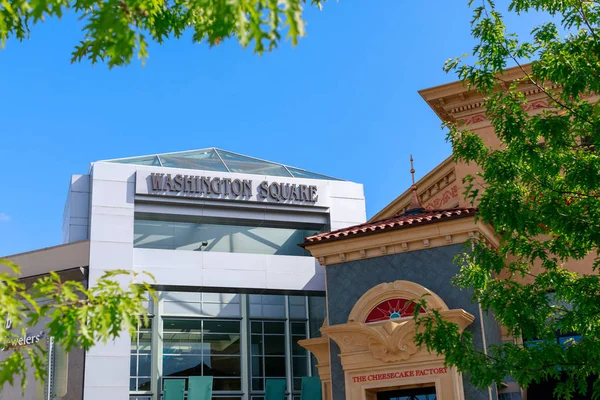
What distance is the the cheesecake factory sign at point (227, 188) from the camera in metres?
26.0

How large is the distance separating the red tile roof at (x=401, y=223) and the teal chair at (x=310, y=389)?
9.65m

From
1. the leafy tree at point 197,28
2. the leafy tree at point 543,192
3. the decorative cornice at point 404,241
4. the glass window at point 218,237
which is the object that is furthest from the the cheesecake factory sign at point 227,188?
the leafy tree at point 197,28

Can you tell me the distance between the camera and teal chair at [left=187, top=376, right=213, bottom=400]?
26703 millimetres

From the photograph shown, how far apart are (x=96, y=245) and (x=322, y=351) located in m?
8.89

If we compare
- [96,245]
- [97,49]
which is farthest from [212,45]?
[96,245]

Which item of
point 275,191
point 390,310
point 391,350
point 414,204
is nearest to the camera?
point 391,350

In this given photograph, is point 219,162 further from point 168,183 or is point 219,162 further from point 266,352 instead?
point 266,352

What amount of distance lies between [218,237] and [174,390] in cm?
577

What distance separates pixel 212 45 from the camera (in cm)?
535

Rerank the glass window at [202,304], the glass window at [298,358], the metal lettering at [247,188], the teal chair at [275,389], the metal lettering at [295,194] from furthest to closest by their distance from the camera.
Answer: the glass window at [298,358], the glass window at [202,304], the teal chair at [275,389], the metal lettering at [295,194], the metal lettering at [247,188]

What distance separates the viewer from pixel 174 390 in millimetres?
26375

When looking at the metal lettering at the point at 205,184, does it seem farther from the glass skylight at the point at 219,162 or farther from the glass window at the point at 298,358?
the glass window at the point at 298,358

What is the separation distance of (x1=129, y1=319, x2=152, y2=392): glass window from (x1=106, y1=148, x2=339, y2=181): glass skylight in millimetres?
6063

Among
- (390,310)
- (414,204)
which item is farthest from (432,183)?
(390,310)
